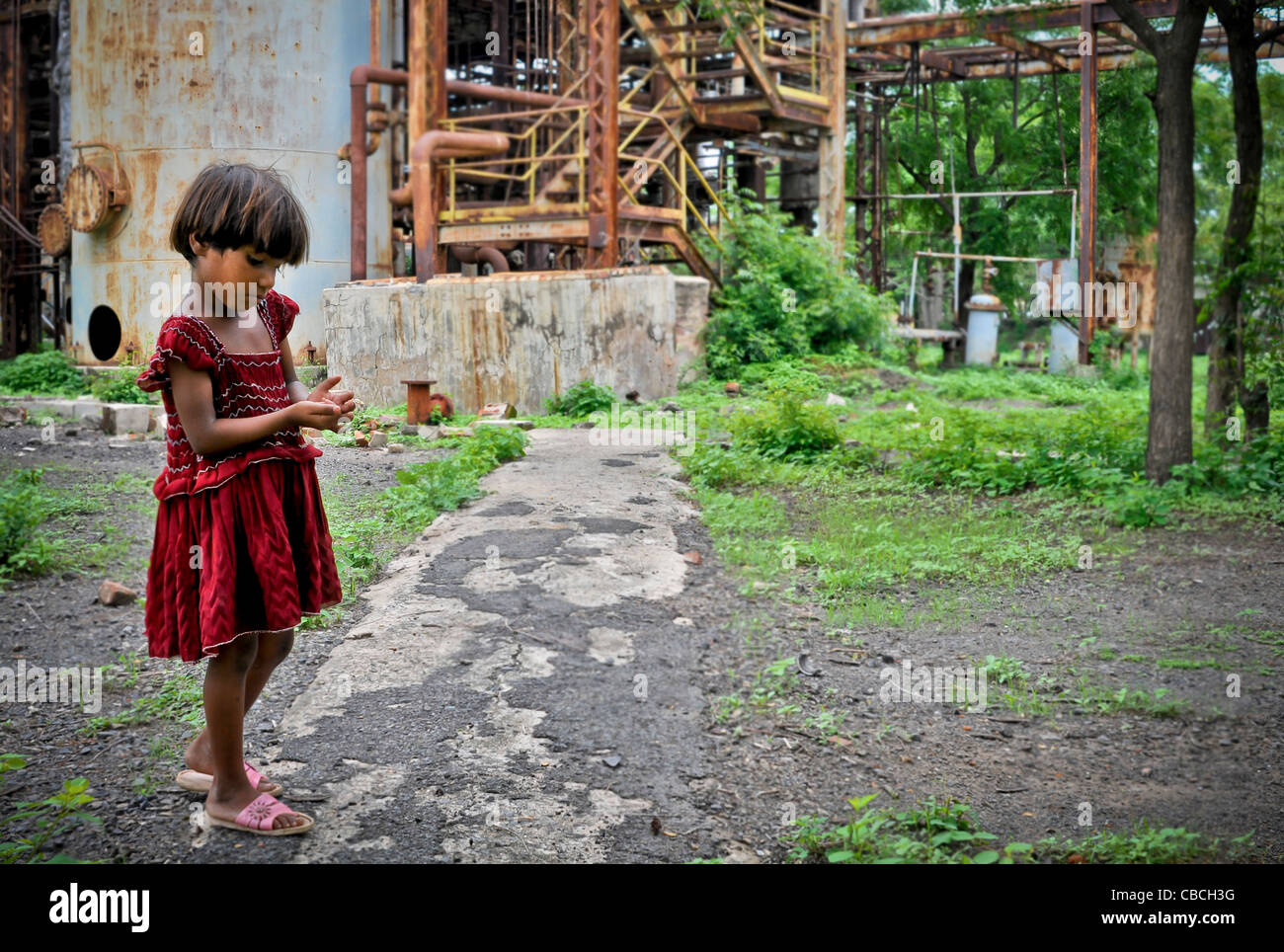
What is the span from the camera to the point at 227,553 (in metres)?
3.25

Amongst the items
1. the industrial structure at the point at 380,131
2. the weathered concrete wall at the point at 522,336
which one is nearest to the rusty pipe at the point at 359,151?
the industrial structure at the point at 380,131

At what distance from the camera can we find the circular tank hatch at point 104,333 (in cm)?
1689

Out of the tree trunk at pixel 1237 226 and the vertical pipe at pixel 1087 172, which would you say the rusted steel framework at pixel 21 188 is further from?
the tree trunk at pixel 1237 226

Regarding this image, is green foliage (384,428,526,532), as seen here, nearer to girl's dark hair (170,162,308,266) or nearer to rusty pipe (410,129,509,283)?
girl's dark hair (170,162,308,266)

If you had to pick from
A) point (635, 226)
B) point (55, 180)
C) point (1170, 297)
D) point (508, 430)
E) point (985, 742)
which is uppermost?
point (55, 180)

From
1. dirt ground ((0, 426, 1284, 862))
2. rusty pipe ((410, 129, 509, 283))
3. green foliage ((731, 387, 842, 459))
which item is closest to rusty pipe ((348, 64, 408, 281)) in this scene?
rusty pipe ((410, 129, 509, 283))

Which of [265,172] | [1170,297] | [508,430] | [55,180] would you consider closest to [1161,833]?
[265,172]

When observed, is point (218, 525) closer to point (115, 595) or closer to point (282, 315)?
point (282, 315)

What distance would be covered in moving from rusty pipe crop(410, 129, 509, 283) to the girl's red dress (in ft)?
35.7

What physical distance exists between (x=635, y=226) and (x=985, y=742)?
38.4 feet

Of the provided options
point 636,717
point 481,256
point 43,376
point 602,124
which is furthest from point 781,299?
point 636,717

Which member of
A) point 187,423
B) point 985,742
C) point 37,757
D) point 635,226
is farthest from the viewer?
point 635,226

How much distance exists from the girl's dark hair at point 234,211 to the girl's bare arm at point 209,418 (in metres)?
0.37

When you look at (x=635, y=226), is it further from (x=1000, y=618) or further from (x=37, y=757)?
(x=37, y=757)
